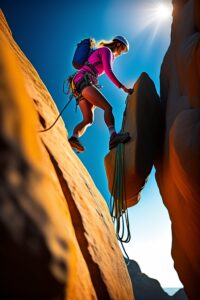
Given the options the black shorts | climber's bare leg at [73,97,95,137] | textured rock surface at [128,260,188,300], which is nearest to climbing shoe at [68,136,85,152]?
climber's bare leg at [73,97,95,137]

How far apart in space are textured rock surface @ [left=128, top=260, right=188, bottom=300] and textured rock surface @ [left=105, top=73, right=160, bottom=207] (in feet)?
157

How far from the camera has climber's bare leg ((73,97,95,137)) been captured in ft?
19.3

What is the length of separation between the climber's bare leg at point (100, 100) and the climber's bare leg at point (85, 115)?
32 centimetres

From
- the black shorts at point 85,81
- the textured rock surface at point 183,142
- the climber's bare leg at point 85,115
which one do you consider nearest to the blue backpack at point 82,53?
the black shorts at point 85,81

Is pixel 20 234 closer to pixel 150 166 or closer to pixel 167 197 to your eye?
pixel 150 166

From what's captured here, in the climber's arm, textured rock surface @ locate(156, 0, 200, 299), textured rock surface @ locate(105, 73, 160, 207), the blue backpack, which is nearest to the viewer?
textured rock surface @ locate(156, 0, 200, 299)

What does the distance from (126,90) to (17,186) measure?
5890 millimetres

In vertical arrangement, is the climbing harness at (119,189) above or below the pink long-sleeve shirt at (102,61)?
below

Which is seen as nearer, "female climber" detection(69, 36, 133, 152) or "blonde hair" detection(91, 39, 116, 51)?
"female climber" detection(69, 36, 133, 152)

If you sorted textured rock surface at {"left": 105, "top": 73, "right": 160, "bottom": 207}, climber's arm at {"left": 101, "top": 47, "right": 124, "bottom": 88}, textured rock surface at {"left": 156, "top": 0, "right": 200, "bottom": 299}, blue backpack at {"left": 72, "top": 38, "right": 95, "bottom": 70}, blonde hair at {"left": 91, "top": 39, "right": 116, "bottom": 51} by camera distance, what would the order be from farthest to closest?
blonde hair at {"left": 91, "top": 39, "right": 116, "bottom": 51}, blue backpack at {"left": 72, "top": 38, "right": 95, "bottom": 70}, climber's arm at {"left": 101, "top": 47, "right": 124, "bottom": 88}, textured rock surface at {"left": 105, "top": 73, "right": 160, "bottom": 207}, textured rock surface at {"left": 156, "top": 0, "right": 200, "bottom": 299}

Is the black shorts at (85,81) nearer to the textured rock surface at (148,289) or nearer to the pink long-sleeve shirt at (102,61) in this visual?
the pink long-sleeve shirt at (102,61)

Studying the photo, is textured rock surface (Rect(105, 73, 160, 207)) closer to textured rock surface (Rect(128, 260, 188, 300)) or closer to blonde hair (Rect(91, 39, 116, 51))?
blonde hair (Rect(91, 39, 116, 51))

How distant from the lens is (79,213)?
2.86 metres

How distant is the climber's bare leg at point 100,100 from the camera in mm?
5602
